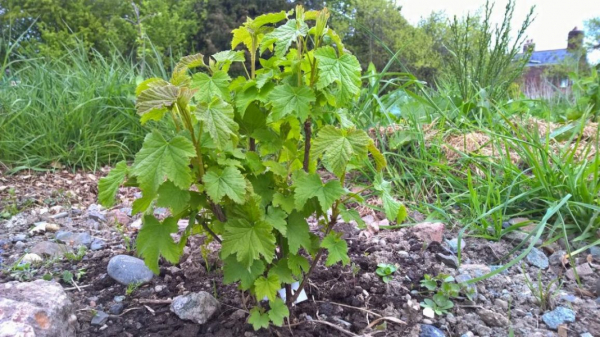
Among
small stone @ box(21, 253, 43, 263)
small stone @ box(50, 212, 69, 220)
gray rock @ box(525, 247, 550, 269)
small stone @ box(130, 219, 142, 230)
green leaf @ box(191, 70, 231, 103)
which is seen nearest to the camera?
green leaf @ box(191, 70, 231, 103)

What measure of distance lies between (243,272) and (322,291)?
A: 1.54 feet

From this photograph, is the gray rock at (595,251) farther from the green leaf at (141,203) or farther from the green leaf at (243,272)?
the green leaf at (141,203)

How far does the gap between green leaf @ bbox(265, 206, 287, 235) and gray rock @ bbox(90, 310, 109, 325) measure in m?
0.67

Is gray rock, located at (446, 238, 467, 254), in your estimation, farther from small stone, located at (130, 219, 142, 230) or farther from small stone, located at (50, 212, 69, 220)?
small stone, located at (50, 212, 69, 220)

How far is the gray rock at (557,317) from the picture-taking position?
1.47 metres

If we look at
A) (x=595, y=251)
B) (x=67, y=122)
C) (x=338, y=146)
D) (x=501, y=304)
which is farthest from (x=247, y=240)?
(x=67, y=122)

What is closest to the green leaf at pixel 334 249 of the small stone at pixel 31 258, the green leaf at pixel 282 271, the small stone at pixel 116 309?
the green leaf at pixel 282 271

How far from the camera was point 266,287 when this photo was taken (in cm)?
114

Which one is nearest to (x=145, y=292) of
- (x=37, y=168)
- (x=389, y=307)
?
(x=389, y=307)

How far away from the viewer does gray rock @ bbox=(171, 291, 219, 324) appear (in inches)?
52.6

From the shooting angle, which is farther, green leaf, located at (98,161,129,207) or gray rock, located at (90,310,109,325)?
gray rock, located at (90,310,109,325)

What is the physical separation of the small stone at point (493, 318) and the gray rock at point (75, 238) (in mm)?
1631

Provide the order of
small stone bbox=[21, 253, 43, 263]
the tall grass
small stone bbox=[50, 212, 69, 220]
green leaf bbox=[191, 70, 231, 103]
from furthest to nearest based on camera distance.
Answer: the tall grass
small stone bbox=[50, 212, 69, 220]
small stone bbox=[21, 253, 43, 263]
green leaf bbox=[191, 70, 231, 103]

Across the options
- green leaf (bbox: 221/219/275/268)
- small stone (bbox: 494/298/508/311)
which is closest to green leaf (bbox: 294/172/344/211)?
green leaf (bbox: 221/219/275/268)
